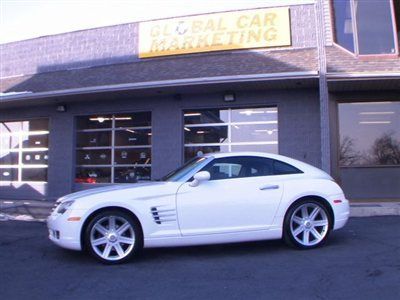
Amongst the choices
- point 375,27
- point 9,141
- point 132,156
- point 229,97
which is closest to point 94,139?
point 132,156

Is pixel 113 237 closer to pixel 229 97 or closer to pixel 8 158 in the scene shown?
pixel 229 97

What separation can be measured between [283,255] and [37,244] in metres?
3.93

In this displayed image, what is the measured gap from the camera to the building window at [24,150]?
1495 cm

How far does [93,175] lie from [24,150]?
2.86 metres

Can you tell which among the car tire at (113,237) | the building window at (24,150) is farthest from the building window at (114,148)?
the car tire at (113,237)

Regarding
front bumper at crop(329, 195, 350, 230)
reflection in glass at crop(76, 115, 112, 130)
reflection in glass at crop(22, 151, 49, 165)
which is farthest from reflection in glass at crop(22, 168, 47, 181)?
front bumper at crop(329, 195, 350, 230)

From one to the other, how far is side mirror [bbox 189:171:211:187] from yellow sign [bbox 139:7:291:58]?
7.08m

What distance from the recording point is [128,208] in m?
6.10

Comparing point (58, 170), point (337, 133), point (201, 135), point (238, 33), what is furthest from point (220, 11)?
point (58, 170)

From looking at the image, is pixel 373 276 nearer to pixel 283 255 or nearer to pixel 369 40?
pixel 283 255

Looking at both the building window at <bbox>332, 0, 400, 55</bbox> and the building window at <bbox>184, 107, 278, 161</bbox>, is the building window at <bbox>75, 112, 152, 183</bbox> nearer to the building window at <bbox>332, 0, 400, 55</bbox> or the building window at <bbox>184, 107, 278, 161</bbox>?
the building window at <bbox>184, 107, 278, 161</bbox>

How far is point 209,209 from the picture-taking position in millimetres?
6242

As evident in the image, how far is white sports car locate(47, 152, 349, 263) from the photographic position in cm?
607

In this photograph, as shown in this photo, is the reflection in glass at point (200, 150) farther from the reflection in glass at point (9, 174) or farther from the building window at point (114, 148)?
the reflection in glass at point (9, 174)
